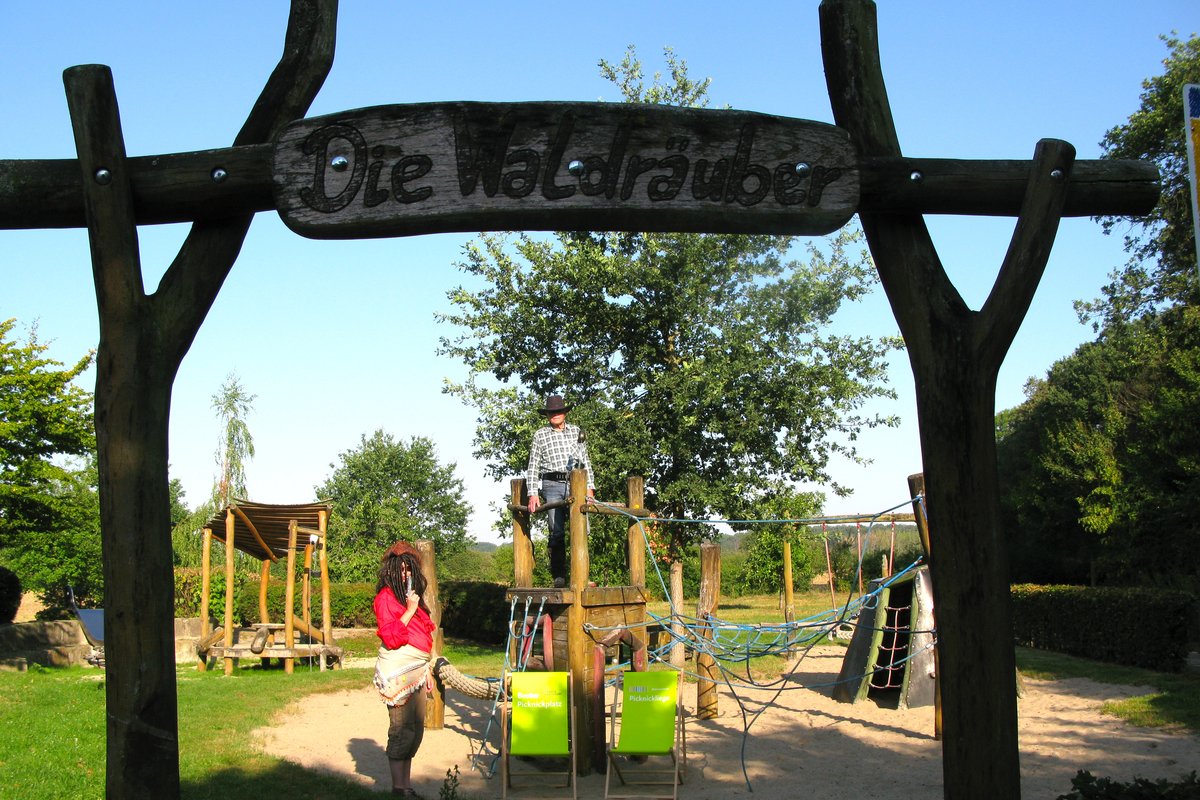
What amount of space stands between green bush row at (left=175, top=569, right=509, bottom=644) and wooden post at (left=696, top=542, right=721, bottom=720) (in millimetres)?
11079

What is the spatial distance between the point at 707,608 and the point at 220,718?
525cm

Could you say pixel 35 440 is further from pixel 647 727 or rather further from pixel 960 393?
pixel 960 393

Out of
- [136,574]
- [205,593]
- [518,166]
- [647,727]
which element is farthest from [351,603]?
[518,166]

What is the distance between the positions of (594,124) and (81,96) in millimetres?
1966

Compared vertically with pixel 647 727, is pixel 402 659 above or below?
above

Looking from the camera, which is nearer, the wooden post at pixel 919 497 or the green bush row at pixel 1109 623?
the wooden post at pixel 919 497

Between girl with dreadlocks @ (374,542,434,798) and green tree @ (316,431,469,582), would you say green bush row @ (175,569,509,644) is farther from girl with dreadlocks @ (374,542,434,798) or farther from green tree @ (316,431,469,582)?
green tree @ (316,431,469,582)

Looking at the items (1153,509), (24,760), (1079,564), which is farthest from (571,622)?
(1079,564)

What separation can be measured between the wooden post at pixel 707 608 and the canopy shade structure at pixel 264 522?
7107mm

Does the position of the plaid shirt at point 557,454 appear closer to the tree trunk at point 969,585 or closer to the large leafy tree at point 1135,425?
the tree trunk at point 969,585

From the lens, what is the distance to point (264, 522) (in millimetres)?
16656

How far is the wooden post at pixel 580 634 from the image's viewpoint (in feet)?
28.7

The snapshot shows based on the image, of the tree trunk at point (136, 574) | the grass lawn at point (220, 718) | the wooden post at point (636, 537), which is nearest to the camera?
the tree trunk at point (136, 574)

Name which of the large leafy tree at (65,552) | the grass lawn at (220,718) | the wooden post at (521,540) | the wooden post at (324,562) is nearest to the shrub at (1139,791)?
the grass lawn at (220,718)
